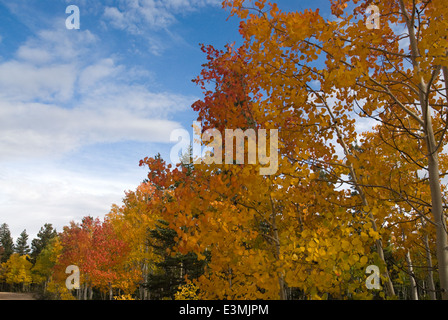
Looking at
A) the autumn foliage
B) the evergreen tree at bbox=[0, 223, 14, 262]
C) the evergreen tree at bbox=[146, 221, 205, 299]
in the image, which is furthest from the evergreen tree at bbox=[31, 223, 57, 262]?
the autumn foliage

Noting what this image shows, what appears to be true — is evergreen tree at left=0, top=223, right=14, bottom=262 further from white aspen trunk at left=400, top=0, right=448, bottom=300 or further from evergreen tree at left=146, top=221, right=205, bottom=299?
white aspen trunk at left=400, top=0, right=448, bottom=300

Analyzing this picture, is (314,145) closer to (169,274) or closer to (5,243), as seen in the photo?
(169,274)

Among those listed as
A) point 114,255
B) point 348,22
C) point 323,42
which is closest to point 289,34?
point 323,42

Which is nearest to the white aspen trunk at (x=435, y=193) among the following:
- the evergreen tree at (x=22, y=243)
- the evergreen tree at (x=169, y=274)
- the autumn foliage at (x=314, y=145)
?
the autumn foliage at (x=314, y=145)

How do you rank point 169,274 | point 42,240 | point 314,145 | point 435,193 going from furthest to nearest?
point 42,240 < point 169,274 < point 314,145 < point 435,193

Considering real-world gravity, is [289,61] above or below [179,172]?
above

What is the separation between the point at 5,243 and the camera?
68.9 meters

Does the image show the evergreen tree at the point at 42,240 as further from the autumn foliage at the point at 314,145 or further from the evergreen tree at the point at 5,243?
the autumn foliage at the point at 314,145

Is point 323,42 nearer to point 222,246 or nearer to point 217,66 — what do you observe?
point 217,66

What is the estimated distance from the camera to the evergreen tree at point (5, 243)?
6475cm

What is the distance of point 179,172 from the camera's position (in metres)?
4.16

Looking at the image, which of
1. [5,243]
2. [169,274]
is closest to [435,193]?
[169,274]

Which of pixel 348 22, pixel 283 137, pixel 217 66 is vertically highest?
pixel 217 66
